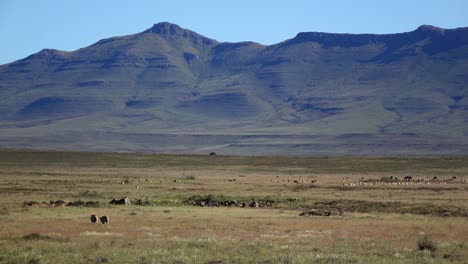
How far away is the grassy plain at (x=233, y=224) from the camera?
25.3m

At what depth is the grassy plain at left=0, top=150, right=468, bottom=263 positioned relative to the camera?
25297 mm

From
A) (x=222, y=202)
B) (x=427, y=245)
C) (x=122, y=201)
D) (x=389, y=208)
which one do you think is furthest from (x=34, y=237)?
(x=389, y=208)

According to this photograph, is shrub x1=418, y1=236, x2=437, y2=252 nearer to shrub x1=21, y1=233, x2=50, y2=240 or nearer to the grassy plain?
the grassy plain

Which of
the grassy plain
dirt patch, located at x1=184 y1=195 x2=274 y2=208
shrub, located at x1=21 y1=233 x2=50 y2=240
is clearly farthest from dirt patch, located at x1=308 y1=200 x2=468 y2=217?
shrub, located at x1=21 y1=233 x2=50 y2=240

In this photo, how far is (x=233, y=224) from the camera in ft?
113

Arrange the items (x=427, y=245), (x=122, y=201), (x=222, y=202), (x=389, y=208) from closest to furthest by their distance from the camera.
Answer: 1. (x=427, y=245)
2. (x=389, y=208)
3. (x=122, y=201)
4. (x=222, y=202)

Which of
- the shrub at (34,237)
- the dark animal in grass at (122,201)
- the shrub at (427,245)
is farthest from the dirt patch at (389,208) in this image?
the shrub at (34,237)

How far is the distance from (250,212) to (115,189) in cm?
1887

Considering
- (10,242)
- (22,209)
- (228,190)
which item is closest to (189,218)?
(22,209)

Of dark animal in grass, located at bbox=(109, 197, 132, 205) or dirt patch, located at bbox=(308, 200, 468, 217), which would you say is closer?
dirt patch, located at bbox=(308, 200, 468, 217)

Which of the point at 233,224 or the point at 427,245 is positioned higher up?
the point at 427,245

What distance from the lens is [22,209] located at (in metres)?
39.5

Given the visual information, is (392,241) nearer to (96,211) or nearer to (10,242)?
(10,242)

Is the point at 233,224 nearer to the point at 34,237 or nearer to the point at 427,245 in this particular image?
the point at 34,237
